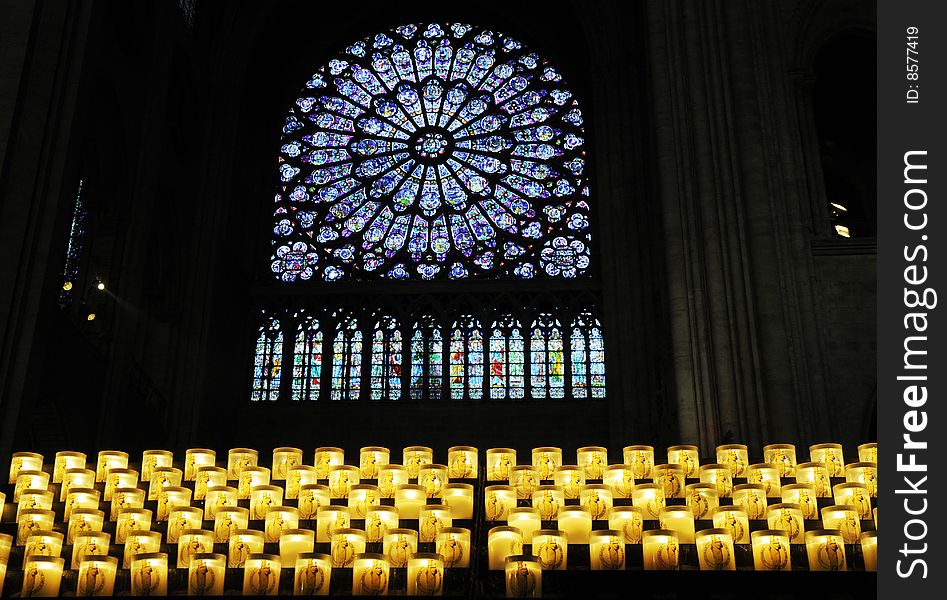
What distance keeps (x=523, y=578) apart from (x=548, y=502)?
0.93m

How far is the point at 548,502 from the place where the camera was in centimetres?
625

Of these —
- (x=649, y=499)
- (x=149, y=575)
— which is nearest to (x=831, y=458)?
(x=649, y=499)

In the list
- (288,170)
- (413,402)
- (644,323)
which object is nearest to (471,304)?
(413,402)

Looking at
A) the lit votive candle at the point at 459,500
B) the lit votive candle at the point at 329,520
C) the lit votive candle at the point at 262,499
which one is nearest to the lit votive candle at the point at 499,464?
the lit votive candle at the point at 459,500

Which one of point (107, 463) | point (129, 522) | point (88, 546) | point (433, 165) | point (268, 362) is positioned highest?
point (433, 165)

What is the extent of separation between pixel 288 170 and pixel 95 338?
6.39m

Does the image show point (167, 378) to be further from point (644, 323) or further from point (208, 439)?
point (644, 323)

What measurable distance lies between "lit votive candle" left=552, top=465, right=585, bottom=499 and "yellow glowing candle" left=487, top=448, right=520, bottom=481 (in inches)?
15.4

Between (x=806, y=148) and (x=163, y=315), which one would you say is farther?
(x=163, y=315)

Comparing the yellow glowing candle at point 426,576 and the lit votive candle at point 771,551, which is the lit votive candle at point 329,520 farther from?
the lit votive candle at point 771,551

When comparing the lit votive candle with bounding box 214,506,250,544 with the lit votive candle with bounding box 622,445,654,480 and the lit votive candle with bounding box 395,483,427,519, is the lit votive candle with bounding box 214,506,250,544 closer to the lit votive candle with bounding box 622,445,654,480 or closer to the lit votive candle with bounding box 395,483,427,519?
the lit votive candle with bounding box 395,483,427,519

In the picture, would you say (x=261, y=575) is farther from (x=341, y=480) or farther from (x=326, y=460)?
(x=326, y=460)

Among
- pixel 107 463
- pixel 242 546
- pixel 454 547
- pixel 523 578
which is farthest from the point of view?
pixel 107 463

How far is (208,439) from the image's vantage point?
50.7ft
